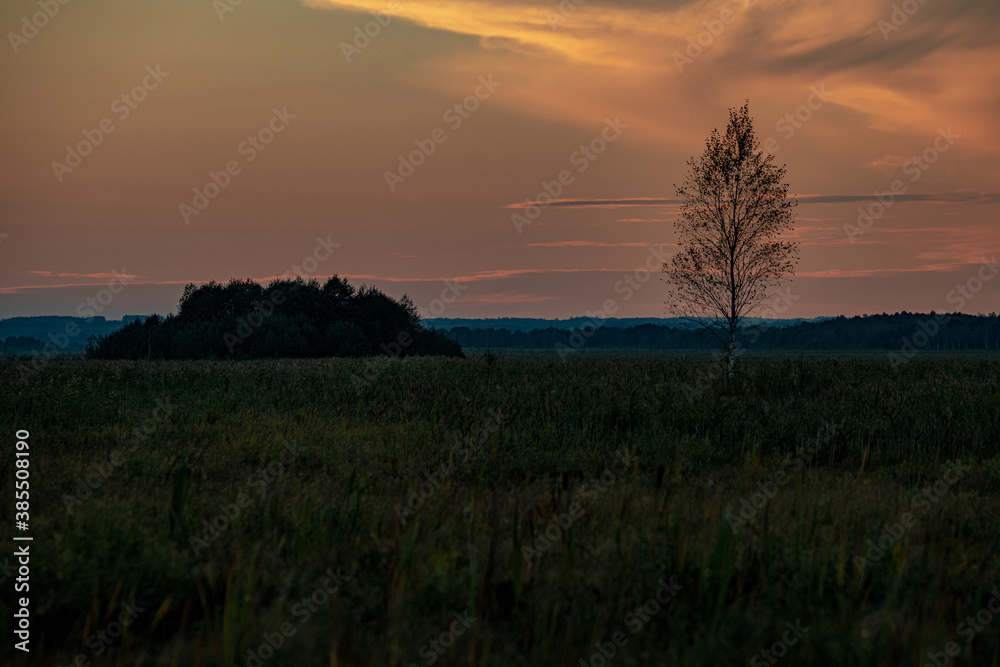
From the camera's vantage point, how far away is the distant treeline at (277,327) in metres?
42.6

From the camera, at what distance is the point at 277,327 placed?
43.5 m

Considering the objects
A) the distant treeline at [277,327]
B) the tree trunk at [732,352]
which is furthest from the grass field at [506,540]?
the distant treeline at [277,327]

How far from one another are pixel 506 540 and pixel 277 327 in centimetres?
4105

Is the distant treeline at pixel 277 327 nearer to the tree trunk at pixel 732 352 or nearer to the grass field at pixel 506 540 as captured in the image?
the tree trunk at pixel 732 352

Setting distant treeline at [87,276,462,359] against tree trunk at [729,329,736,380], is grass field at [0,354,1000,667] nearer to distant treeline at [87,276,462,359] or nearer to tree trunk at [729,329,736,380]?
tree trunk at [729,329,736,380]

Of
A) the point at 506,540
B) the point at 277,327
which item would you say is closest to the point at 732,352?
the point at 506,540

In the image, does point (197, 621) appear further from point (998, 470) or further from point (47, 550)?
point (998, 470)

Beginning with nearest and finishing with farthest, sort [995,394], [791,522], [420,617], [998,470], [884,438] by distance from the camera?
[420,617] → [791,522] → [998,470] → [884,438] → [995,394]

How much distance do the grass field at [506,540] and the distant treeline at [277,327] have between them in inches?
1284

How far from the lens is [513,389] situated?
44.3 feet

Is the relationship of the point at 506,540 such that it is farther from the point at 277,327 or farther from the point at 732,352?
the point at 277,327

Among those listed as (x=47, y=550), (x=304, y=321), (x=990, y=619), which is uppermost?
(x=304, y=321)

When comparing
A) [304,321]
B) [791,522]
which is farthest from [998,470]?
[304,321]

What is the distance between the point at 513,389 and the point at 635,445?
4.70 m
